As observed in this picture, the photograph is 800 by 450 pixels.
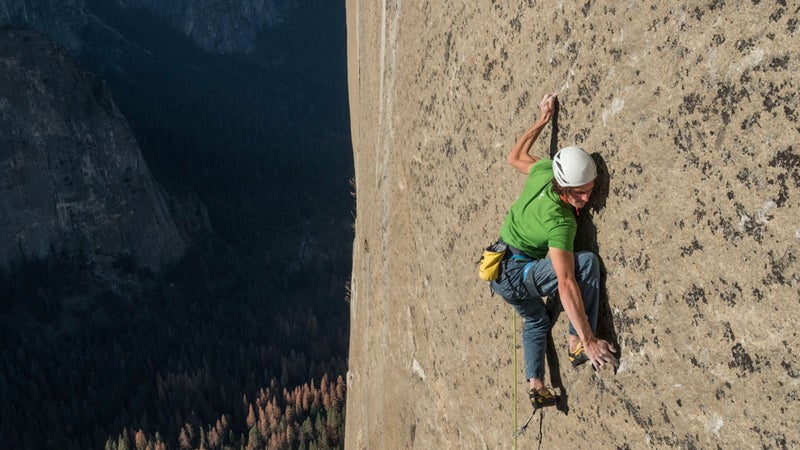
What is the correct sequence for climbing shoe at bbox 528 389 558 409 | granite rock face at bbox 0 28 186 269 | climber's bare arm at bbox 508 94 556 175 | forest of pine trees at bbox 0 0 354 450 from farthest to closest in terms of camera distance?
granite rock face at bbox 0 28 186 269, forest of pine trees at bbox 0 0 354 450, climbing shoe at bbox 528 389 558 409, climber's bare arm at bbox 508 94 556 175

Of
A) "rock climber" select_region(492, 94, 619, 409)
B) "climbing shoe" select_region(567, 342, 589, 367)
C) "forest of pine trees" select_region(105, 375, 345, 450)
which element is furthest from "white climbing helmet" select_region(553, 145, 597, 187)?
"forest of pine trees" select_region(105, 375, 345, 450)

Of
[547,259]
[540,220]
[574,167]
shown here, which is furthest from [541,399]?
[574,167]

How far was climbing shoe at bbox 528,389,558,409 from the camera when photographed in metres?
4.38

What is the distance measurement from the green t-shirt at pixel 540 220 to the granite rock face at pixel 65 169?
3261 cm

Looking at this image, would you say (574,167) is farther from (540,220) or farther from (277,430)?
(277,430)

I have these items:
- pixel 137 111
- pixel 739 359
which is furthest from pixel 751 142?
pixel 137 111

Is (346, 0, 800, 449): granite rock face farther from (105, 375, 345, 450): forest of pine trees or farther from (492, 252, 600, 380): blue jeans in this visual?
(105, 375, 345, 450): forest of pine trees

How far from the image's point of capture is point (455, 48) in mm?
5355

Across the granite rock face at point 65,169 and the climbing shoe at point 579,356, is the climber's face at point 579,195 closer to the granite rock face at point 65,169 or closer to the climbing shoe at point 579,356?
the climbing shoe at point 579,356

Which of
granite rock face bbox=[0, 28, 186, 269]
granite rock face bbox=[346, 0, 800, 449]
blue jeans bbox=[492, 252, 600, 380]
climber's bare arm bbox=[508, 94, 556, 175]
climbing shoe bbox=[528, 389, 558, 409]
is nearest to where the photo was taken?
granite rock face bbox=[346, 0, 800, 449]

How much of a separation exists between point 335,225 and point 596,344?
43379 millimetres

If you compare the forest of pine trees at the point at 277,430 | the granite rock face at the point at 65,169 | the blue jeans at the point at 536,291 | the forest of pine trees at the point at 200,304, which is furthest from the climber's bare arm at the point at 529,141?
the granite rock face at the point at 65,169

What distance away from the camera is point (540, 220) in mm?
4008

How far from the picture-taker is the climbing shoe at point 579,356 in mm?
4078
